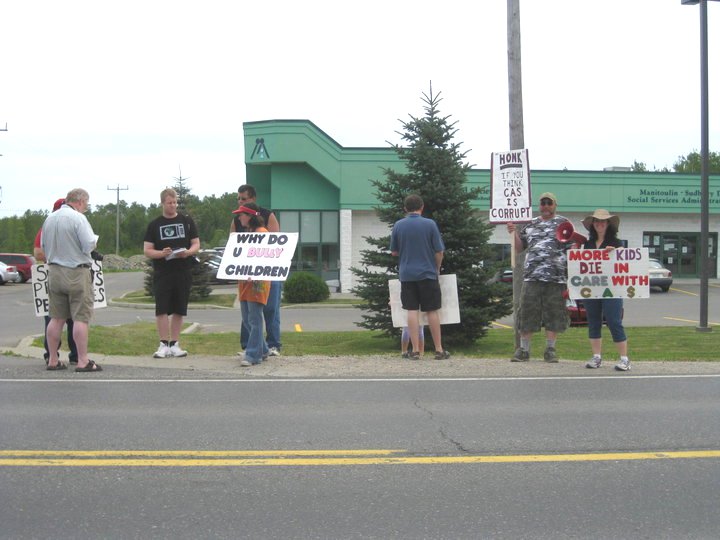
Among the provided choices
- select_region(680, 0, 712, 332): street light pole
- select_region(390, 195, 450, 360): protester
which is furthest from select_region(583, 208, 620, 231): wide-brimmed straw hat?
select_region(680, 0, 712, 332): street light pole

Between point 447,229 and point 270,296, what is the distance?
143 inches

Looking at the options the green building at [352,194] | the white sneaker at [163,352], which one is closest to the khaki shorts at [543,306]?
the white sneaker at [163,352]

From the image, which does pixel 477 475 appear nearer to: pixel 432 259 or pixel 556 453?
pixel 556 453

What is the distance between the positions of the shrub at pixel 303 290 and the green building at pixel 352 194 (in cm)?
290

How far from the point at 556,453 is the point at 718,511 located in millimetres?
1210

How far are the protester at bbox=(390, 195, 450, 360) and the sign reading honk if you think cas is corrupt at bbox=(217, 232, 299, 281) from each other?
133cm

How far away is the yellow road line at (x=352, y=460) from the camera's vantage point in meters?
4.89

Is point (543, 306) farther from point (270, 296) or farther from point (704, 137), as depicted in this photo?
point (704, 137)

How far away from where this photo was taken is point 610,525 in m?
3.95

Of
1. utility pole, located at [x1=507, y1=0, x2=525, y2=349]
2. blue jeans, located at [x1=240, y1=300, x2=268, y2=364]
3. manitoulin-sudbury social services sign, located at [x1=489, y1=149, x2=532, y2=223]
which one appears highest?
utility pole, located at [x1=507, y1=0, x2=525, y2=349]

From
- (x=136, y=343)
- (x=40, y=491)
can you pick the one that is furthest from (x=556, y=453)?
(x=136, y=343)

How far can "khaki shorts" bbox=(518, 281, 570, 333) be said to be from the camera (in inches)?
354

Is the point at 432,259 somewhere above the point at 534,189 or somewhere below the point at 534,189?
below

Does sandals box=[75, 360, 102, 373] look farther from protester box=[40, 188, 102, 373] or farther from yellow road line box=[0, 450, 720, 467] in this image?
yellow road line box=[0, 450, 720, 467]
